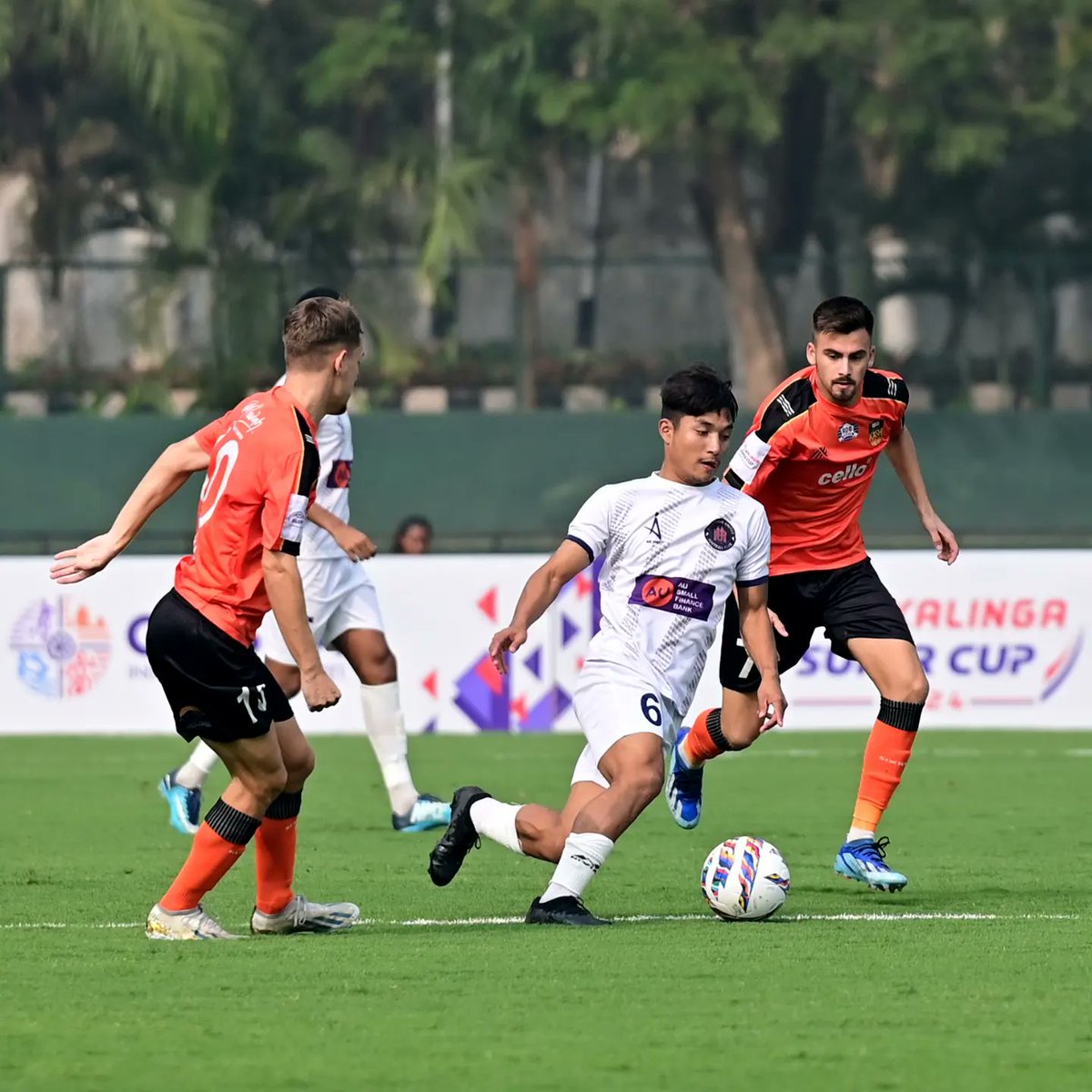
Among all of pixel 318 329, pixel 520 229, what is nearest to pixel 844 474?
pixel 318 329

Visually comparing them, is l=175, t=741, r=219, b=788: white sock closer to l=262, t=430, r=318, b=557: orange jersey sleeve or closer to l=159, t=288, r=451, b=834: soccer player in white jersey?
l=159, t=288, r=451, b=834: soccer player in white jersey

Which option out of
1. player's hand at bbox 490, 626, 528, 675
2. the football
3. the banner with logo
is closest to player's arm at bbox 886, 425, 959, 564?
the football

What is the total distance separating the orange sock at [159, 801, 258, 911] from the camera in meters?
6.54

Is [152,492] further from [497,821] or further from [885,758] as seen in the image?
[885,758]

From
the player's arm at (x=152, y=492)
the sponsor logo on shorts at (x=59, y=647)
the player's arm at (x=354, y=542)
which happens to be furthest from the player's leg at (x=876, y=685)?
the sponsor logo on shorts at (x=59, y=647)

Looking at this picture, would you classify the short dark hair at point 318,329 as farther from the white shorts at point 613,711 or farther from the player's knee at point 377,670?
the player's knee at point 377,670

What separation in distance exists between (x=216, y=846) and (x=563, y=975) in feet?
3.87

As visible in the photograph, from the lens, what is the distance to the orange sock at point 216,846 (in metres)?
6.54

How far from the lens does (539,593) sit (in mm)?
6996

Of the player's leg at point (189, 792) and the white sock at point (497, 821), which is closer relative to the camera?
the white sock at point (497, 821)

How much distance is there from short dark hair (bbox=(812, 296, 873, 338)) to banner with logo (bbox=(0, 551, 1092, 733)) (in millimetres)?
7355

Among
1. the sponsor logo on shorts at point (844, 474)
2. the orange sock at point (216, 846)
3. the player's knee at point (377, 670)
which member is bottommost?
the player's knee at point (377, 670)

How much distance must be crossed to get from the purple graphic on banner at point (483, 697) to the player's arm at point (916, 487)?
682cm

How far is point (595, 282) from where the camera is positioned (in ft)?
85.5
